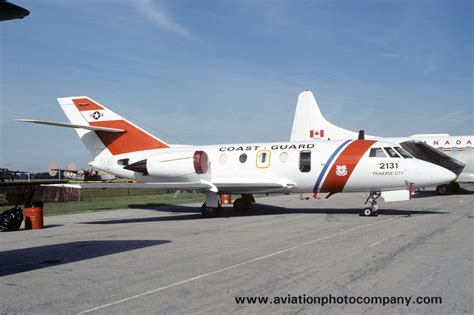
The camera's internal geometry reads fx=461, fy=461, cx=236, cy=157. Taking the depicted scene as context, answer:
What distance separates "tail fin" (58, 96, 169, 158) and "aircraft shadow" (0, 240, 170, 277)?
34.2 ft

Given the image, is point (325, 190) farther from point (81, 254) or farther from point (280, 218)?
point (81, 254)

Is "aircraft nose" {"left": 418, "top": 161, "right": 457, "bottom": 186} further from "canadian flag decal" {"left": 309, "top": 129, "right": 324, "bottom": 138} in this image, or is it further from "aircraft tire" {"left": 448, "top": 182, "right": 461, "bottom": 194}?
"canadian flag decal" {"left": 309, "top": 129, "right": 324, "bottom": 138}

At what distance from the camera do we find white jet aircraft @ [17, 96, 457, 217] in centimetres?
1738

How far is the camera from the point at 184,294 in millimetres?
6504

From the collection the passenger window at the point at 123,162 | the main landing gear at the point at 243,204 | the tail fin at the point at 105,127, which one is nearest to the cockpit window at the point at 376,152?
the main landing gear at the point at 243,204

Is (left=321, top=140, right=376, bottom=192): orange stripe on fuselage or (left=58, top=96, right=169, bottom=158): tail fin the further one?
(left=58, top=96, right=169, bottom=158): tail fin

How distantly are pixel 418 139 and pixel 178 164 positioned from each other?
23226mm

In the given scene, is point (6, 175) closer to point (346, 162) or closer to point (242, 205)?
point (242, 205)

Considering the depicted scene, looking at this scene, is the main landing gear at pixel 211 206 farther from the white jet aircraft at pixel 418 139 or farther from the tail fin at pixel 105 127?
the white jet aircraft at pixel 418 139

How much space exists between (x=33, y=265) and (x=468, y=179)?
2977cm

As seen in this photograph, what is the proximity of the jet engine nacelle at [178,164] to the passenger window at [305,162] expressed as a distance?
14.5ft

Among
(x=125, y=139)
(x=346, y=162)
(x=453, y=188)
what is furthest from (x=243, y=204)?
(x=453, y=188)

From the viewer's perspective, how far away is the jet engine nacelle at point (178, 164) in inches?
804

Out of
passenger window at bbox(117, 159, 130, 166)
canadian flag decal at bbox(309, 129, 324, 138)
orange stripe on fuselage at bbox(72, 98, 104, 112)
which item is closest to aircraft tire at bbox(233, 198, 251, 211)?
passenger window at bbox(117, 159, 130, 166)
